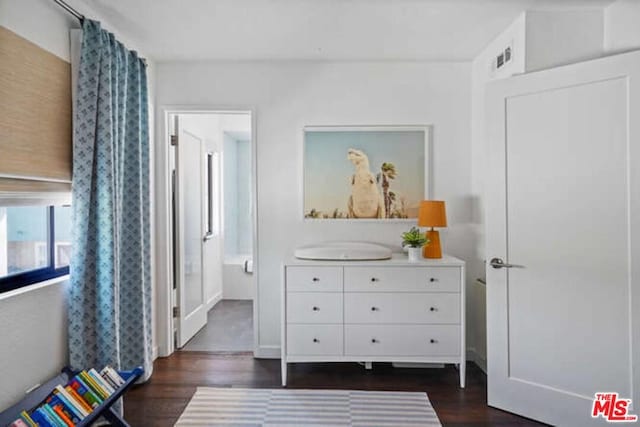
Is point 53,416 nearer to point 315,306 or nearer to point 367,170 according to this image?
point 315,306

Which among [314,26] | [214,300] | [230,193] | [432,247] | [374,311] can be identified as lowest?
[214,300]

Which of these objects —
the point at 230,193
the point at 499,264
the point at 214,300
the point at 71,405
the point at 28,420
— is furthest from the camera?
the point at 230,193

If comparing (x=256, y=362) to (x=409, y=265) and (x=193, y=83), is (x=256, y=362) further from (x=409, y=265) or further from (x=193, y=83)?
(x=193, y=83)

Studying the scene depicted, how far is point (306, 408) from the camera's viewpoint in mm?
2326

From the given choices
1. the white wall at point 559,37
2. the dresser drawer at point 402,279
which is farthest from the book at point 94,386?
the white wall at point 559,37

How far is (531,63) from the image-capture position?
2.29 metres

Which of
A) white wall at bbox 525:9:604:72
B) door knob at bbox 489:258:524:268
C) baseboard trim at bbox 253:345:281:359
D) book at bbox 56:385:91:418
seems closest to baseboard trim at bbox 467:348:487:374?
door knob at bbox 489:258:524:268

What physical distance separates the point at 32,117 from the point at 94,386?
1347mm

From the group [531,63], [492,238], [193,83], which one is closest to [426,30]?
[531,63]

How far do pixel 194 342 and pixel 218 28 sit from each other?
2610 mm

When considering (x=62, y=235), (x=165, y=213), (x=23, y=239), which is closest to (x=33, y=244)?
(x=23, y=239)

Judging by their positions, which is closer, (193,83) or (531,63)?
(531,63)

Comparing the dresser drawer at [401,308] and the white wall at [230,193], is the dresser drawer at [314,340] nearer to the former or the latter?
the dresser drawer at [401,308]
